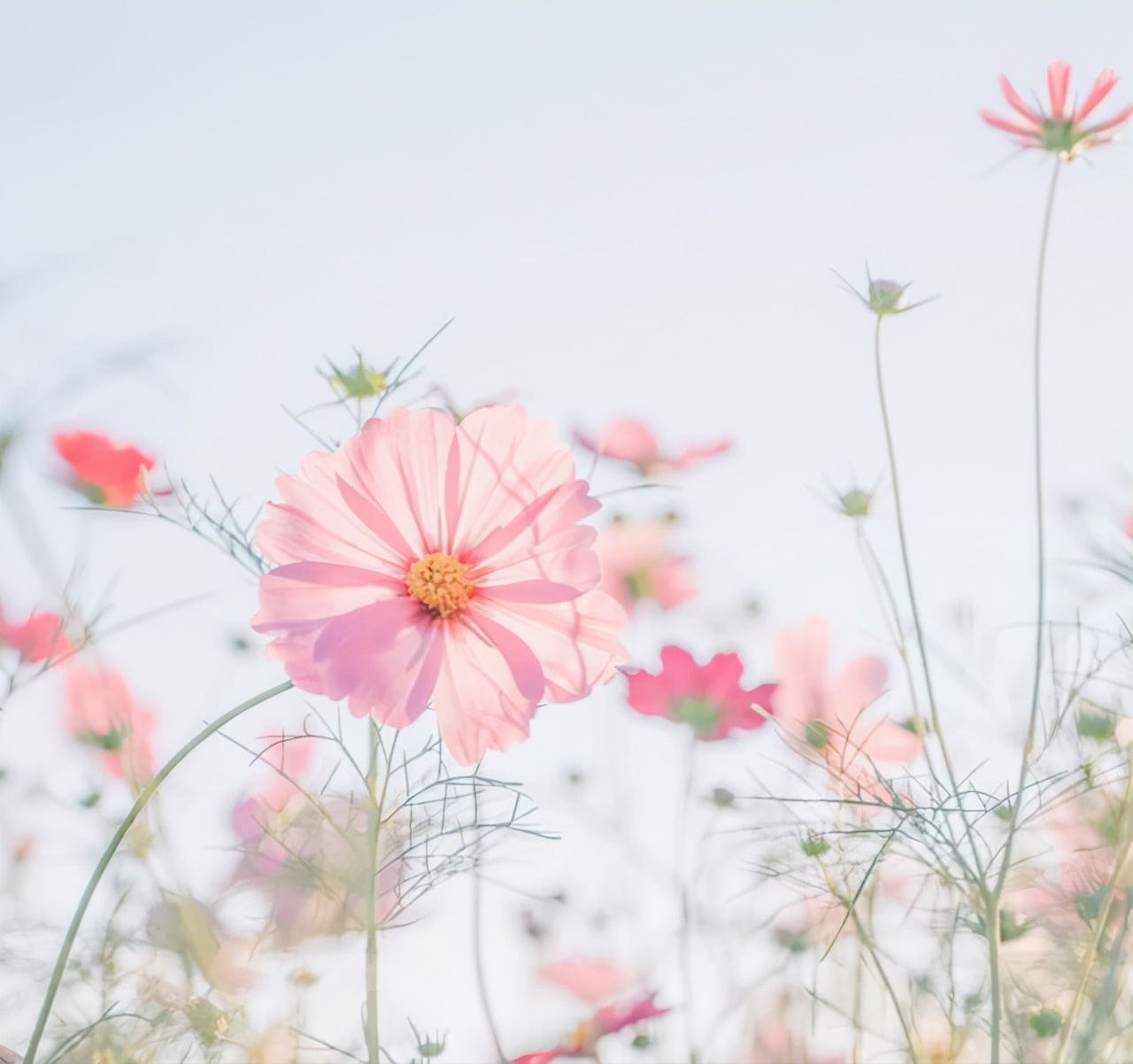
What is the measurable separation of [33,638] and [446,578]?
30cm

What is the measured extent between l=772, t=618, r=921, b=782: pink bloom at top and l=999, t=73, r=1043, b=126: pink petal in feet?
1.16

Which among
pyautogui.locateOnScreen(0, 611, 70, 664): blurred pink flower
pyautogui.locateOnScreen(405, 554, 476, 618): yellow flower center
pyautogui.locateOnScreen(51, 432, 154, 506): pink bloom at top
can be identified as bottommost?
pyautogui.locateOnScreen(405, 554, 476, 618): yellow flower center

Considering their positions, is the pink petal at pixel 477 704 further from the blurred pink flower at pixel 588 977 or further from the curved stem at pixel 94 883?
the blurred pink flower at pixel 588 977

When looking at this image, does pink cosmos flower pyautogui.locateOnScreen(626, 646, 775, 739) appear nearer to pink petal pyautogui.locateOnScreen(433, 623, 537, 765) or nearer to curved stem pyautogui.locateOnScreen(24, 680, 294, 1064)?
pink petal pyautogui.locateOnScreen(433, 623, 537, 765)

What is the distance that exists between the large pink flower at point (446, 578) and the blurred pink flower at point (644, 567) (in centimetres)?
49

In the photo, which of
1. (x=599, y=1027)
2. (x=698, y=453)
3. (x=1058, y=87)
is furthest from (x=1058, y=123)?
(x=599, y=1027)

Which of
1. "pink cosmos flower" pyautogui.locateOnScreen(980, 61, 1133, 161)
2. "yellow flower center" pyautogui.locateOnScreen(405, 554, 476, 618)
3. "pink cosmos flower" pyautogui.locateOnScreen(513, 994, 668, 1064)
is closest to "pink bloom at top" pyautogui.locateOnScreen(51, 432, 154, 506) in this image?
"yellow flower center" pyautogui.locateOnScreen(405, 554, 476, 618)

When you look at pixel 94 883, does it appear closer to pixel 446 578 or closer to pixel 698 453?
pixel 446 578

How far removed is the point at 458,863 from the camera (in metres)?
0.69

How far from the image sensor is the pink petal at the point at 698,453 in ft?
2.85

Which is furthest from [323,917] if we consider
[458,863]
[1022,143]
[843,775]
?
[1022,143]

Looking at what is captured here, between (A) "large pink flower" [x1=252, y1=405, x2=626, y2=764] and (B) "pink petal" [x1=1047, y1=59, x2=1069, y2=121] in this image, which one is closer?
(A) "large pink flower" [x1=252, y1=405, x2=626, y2=764]

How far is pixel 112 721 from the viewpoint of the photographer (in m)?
0.83

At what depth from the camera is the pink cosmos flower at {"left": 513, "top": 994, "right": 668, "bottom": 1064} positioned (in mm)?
652
